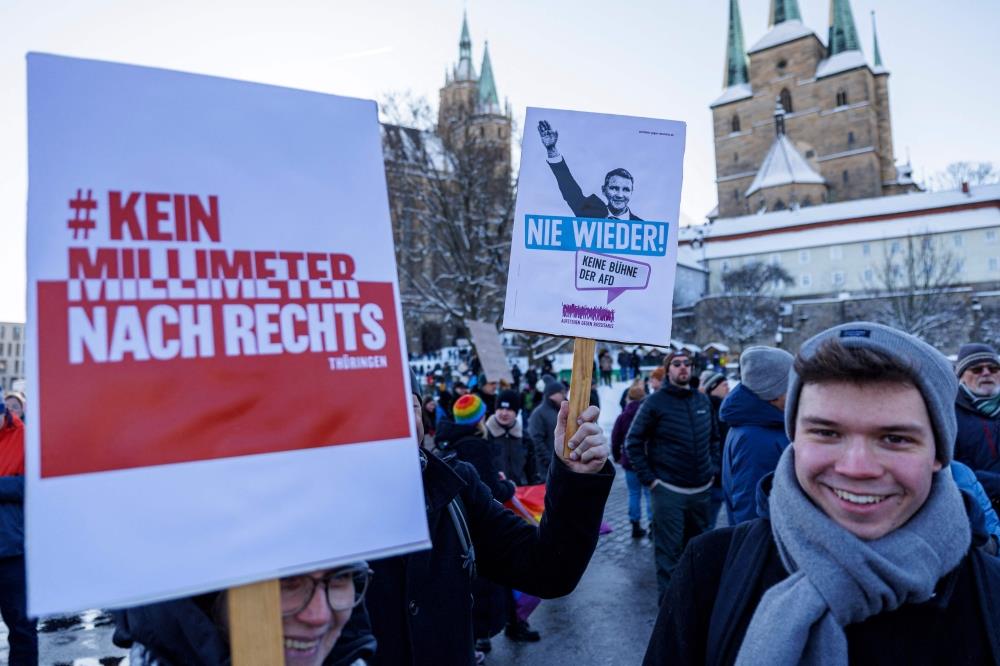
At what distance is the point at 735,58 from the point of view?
7750cm

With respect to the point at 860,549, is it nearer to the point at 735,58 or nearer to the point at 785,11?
the point at 785,11

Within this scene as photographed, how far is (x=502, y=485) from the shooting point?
461 cm

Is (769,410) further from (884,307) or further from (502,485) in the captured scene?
(884,307)

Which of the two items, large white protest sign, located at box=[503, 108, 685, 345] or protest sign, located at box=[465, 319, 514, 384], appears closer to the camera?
large white protest sign, located at box=[503, 108, 685, 345]

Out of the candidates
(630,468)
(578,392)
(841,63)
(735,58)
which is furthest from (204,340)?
(735,58)

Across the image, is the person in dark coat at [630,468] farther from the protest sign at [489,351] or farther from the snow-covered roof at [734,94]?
the snow-covered roof at [734,94]

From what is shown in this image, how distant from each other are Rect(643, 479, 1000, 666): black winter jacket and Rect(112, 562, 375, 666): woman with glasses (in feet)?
2.33

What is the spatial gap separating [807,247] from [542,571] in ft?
209

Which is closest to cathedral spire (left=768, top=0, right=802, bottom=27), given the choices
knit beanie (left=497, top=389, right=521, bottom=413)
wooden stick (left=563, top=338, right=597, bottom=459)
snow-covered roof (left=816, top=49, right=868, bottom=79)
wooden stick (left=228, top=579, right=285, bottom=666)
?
snow-covered roof (left=816, top=49, right=868, bottom=79)

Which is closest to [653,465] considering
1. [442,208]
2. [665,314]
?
[665,314]

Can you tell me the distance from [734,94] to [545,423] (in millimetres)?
75113

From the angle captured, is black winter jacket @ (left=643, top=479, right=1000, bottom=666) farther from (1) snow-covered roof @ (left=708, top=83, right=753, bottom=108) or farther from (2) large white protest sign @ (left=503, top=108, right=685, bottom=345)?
(1) snow-covered roof @ (left=708, top=83, right=753, bottom=108)

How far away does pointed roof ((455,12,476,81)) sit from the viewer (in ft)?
173

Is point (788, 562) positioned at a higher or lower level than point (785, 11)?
lower
